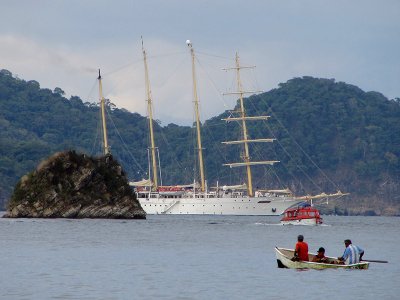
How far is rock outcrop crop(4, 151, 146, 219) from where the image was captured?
112 meters

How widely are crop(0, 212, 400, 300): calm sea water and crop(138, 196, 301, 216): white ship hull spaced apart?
8130cm

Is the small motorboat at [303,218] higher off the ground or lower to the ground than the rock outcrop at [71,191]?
lower

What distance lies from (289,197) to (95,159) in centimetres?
6256

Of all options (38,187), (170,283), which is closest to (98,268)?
(170,283)

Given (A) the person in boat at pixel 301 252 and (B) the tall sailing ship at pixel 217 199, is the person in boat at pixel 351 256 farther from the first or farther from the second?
(B) the tall sailing ship at pixel 217 199

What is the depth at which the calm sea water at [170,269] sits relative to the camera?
4678 cm

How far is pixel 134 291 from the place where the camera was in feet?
154

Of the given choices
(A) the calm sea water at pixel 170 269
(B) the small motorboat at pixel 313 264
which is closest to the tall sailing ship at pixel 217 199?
(A) the calm sea water at pixel 170 269

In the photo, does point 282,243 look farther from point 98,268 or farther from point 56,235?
point 98,268

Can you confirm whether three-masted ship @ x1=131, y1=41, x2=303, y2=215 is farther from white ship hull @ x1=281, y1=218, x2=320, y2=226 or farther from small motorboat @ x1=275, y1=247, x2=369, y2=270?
A: small motorboat @ x1=275, y1=247, x2=369, y2=270

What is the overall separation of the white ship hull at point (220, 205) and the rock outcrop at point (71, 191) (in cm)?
5610

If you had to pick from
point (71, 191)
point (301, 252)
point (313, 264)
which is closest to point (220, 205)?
point (71, 191)

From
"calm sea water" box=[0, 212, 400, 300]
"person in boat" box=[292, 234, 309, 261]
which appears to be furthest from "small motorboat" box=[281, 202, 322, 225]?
"person in boat" box=[292, 234, 309, 261]

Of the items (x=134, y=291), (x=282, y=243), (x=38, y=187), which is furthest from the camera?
(x=38, y=187)
